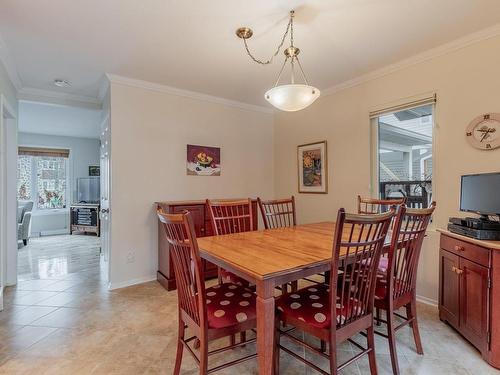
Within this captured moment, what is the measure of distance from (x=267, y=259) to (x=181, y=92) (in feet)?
9.52

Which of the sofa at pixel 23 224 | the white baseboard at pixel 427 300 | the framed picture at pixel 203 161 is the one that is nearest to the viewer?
the white baseboard at pixel 427 300

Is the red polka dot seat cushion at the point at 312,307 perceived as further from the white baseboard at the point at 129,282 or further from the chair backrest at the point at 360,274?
the white baseboard at the point at 129,282

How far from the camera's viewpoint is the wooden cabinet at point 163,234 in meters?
3.16

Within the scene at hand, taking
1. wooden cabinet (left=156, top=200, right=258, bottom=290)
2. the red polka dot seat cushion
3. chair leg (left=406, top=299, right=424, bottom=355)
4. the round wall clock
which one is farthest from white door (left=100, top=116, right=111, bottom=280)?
the round wall clock

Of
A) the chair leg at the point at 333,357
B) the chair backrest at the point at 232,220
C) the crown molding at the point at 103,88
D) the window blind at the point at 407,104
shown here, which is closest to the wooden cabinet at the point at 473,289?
the chair leg at the point at 333,357

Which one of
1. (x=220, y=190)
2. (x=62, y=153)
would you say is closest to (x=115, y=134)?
(x=220, y=190)

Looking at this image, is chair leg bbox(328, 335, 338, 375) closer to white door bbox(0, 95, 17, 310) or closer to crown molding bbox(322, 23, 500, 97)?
crown molding bbox(322, 23, 500, 97)

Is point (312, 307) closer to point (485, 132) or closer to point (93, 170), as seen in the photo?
point (485, 132)

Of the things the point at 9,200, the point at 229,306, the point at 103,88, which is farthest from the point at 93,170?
the point at 229,306

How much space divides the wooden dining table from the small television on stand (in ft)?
3.13

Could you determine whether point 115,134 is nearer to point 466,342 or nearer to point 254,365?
point 254,365

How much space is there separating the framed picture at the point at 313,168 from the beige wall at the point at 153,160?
86 centimetres

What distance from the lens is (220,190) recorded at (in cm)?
406

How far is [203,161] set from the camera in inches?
153
